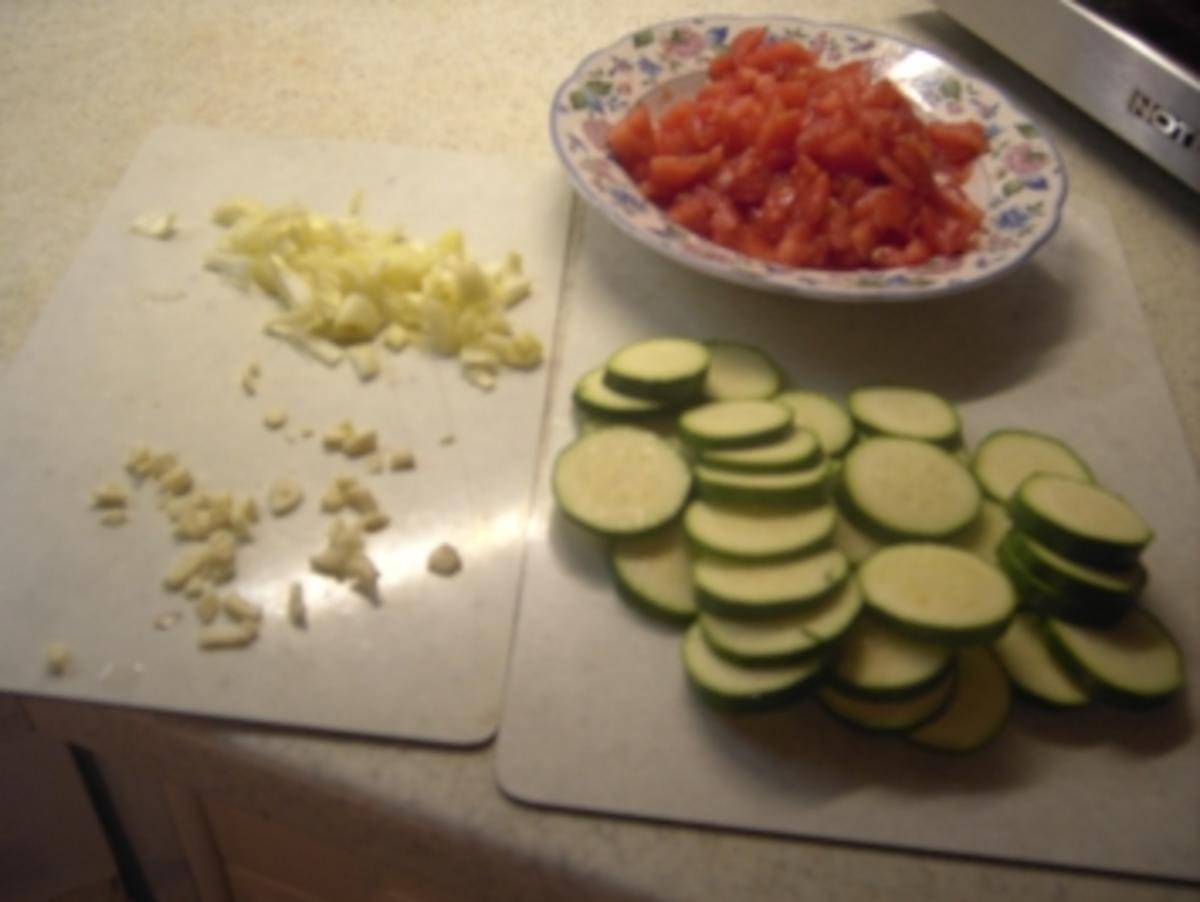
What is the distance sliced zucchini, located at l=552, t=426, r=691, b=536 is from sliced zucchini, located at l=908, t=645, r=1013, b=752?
0.25m

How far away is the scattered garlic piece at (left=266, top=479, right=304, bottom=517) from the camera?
95cm

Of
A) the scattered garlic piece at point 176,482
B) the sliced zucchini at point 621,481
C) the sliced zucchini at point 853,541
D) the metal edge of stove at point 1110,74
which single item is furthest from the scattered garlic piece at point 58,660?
the metal edge of stove at point 1110,74

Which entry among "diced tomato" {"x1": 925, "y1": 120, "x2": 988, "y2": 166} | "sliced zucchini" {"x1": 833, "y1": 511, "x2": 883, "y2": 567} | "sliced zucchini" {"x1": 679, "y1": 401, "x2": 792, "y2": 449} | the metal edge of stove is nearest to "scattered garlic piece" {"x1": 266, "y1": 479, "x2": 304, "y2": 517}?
"sliced zucchini" {"x1": 679, "y1": 401, "x2": 792, "y2": 449}

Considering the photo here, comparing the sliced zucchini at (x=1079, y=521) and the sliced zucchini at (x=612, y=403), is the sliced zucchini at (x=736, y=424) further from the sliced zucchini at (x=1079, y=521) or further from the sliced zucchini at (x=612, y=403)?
the sliced zucchini at (x=1079, y=521)

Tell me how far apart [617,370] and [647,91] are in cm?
47

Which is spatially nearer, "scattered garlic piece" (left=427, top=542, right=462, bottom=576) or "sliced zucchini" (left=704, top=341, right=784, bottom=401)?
"scattered garlic piece" (left=427, top=542, right=462, bottom=576)

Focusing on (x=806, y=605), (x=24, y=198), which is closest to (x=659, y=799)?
(x=806, y=605)

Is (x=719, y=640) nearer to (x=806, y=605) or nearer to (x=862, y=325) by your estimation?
(x=806, y=605)

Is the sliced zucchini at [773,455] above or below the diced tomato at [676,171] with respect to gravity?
below

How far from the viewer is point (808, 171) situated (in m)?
1.14

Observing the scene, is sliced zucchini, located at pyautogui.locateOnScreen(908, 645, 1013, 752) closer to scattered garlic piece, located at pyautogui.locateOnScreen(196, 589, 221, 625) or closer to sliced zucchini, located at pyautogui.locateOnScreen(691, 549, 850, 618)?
sliced zucchini, located at pyautogui.locateOnScreen(691, 549, 850, 618)

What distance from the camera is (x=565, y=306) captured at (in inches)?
45.9

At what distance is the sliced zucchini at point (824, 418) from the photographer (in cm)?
96

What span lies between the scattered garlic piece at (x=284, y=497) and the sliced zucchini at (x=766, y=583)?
371 mm
